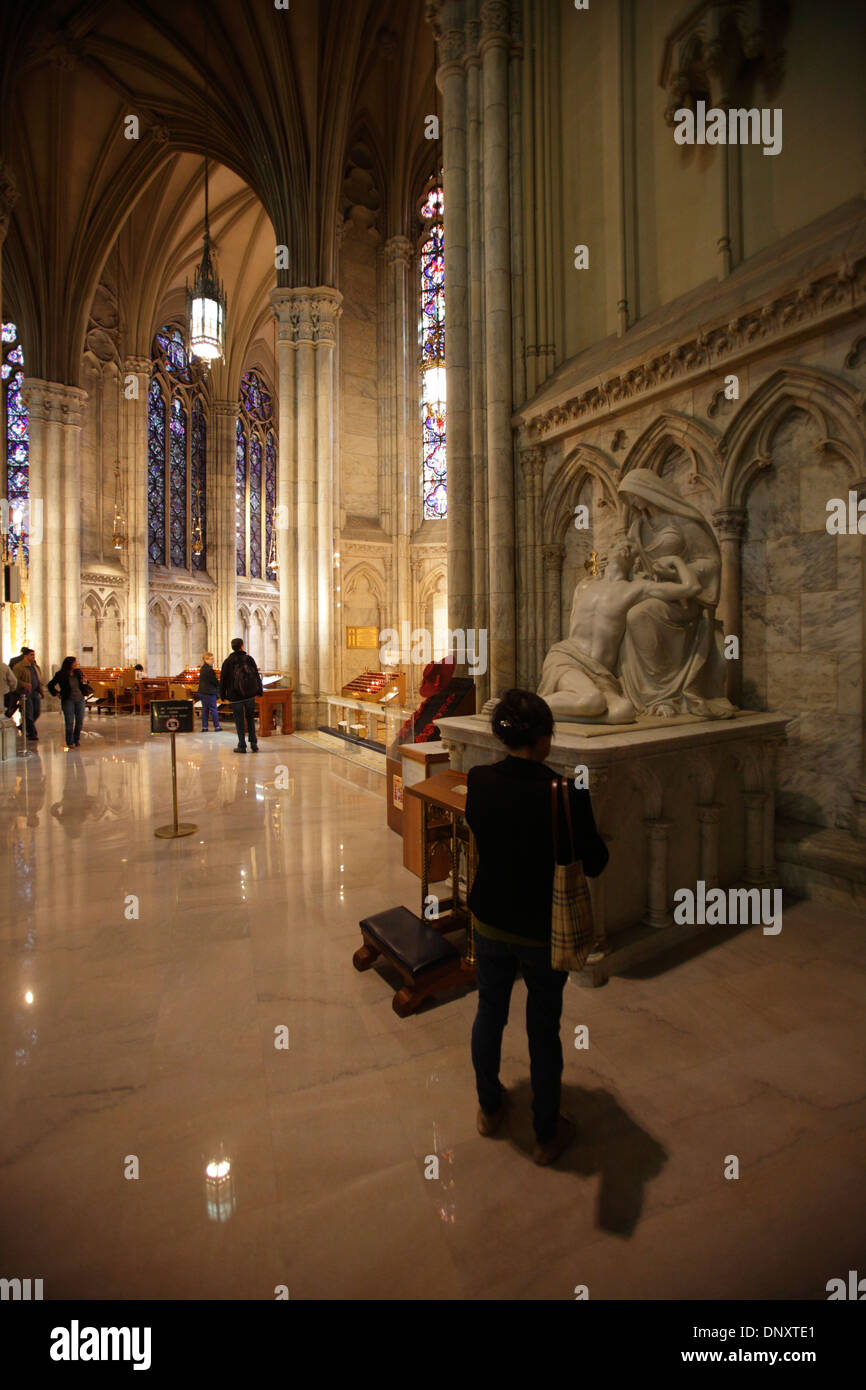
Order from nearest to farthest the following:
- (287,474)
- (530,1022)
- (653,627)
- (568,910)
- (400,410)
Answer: (568,910) → (530,1022) → (653,627) → (287,474) → (400,410)

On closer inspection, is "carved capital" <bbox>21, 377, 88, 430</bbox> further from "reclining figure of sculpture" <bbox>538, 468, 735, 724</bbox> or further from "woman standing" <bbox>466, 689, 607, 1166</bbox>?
"woman standing" <bbox>466, 689, 607, 1166</bbox>

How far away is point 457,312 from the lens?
7453 millimetres

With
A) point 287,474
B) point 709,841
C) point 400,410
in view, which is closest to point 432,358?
point 400,410

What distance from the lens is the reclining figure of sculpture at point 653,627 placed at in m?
3.91

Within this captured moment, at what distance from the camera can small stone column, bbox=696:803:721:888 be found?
3717 millimetres

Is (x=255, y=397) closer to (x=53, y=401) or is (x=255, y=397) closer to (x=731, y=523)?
(x=53, y=401)

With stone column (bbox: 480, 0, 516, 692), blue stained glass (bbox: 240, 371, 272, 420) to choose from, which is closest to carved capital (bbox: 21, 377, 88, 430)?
blue stained glass (bbox: 240, 371, 272, 420)

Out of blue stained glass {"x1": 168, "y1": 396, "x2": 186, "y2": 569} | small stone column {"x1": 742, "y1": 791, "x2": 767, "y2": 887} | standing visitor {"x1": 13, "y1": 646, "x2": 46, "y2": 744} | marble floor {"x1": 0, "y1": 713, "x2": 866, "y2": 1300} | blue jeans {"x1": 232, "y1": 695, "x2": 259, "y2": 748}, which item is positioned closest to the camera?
marble floor {"x1": 0, "y1": 713, "x2": 866, "y2": 1300}

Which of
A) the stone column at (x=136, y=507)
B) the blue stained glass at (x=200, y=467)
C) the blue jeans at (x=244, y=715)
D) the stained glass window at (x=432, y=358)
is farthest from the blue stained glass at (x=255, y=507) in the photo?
the blue jeans at (x=244, y=715)

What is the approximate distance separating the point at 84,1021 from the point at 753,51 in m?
8.04

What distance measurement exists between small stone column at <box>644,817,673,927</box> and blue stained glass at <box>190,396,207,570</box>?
2454 cm

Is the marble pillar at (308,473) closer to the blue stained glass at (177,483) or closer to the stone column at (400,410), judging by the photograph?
the stone column at (400,410)

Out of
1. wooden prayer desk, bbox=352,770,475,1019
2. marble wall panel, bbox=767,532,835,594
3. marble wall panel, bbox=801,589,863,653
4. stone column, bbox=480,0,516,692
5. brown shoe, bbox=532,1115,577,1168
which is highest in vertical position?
stone column, bbox=480,0,516,692

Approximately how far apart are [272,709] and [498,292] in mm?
8272
